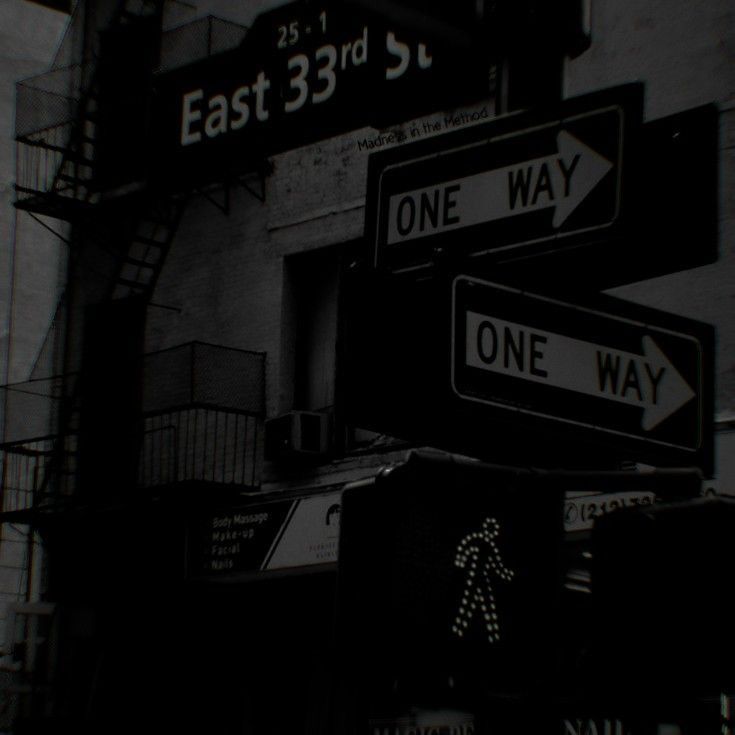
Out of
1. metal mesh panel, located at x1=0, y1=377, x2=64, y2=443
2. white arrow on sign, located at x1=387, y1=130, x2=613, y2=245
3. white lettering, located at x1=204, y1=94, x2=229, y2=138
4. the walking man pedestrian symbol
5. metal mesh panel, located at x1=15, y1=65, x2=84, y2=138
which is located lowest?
the walking man pedestrian symbol

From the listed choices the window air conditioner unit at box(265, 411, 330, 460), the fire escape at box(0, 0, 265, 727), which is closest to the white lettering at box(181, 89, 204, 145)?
the fire escape at box(0, 0, 265, 727)

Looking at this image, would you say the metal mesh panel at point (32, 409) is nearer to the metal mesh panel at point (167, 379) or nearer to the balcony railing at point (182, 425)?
the balcony railing at point (182, 425)

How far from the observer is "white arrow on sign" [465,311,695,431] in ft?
12.1

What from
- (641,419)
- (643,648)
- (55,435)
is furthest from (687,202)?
(55,435)

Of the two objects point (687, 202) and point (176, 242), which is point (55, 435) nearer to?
→ point (176, 242)

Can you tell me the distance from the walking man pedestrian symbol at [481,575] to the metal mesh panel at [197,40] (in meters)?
14.3

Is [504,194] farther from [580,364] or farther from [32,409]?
[32,409]

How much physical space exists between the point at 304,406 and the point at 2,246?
1020 centimetres

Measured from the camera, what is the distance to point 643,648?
3322mm

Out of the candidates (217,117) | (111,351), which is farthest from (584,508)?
(111,351)

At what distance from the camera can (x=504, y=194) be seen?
14.1 feet

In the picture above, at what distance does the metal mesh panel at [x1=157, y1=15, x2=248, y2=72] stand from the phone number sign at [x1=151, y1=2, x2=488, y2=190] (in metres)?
1.28

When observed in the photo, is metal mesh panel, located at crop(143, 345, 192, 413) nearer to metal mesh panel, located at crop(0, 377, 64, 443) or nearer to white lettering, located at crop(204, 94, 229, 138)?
metal mesh panel, located at crop(0, 377, 64, 443)

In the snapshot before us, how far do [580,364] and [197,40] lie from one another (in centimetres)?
1491
